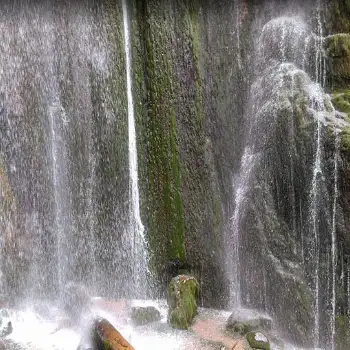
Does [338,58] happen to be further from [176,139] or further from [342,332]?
[342,332]

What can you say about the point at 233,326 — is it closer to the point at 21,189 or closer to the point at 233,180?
Answer: the point at 233,180

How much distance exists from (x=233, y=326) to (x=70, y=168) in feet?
11.6

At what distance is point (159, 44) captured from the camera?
670 centimetres

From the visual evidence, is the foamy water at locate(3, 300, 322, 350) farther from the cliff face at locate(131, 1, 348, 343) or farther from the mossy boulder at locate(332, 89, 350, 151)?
the mossy boulder at locate(332, 89, 350, 151)

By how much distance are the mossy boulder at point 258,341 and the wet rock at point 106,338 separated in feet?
5.10

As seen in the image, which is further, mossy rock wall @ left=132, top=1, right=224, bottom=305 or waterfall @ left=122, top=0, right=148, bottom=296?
waterfall @ left=122, top=0, right=148, bottom=296

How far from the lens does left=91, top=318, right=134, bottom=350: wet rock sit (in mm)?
5004

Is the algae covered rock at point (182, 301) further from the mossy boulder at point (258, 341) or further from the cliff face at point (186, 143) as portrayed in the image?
the mossy boulder at point (258, 341)

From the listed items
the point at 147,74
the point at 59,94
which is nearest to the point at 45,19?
the point at 59,94

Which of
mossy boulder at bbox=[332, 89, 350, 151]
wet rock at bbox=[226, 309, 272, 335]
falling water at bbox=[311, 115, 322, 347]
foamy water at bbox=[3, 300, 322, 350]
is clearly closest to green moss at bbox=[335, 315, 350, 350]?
falling water at bbox=[311, 115, 322, 347]

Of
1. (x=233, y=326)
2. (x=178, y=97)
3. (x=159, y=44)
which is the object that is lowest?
→ (x=233, y=326)

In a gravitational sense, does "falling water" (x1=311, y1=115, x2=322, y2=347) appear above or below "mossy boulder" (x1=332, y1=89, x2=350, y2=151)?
below

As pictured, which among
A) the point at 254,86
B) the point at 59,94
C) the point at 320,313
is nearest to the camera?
the point at 320,313

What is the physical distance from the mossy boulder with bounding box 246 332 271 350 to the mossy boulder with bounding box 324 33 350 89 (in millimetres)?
3440
